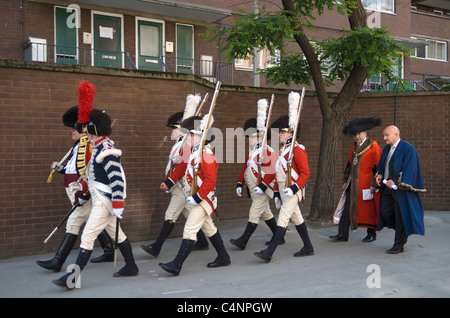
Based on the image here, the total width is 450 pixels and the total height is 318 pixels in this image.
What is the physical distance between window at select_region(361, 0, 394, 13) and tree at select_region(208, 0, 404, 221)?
15339 mm

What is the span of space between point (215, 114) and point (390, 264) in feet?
15.8

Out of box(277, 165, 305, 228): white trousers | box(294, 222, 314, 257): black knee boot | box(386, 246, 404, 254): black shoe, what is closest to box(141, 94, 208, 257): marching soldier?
box(277, 165, 305, 228): white trousers

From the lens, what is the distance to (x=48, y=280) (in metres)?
6.28

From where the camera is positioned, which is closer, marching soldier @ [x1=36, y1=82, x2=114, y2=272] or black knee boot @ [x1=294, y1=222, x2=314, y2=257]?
marching soldier @ [x1=36, y1=82, x2=114, y2=272]

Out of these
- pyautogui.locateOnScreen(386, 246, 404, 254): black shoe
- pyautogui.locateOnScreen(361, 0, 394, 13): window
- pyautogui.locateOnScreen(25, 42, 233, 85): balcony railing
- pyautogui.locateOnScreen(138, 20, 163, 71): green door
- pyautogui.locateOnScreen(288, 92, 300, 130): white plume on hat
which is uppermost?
pyautogui.locateOnScreen(361, 0, 394, 13): window

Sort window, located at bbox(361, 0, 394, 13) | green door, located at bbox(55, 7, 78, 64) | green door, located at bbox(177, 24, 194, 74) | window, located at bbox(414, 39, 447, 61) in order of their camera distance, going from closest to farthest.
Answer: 1. green door, located at bbox(55, 7, 78, 64)
2. green door, located at bbox(177, 24, 194, 74)
3. window, located at bbox(361, 0, 394, 13)
4. window, located at bbox(414, 39, 447, 61)

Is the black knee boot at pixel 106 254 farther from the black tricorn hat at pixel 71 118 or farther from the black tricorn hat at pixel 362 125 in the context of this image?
the black tricorn hat at pixel 362 125

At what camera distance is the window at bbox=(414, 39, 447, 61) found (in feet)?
95.8

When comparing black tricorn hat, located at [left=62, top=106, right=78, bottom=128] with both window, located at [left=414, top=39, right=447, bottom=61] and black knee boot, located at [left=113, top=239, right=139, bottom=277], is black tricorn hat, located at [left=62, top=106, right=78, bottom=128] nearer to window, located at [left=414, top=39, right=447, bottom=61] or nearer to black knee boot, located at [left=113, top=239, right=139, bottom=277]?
black knee boot, located at [left=113, top=239, right=139, bottom=277]

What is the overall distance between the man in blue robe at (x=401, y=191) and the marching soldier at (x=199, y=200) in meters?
2.71

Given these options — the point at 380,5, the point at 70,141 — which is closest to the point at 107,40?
the point at 70,141

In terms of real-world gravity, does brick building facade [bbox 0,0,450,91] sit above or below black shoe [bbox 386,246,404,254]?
above
